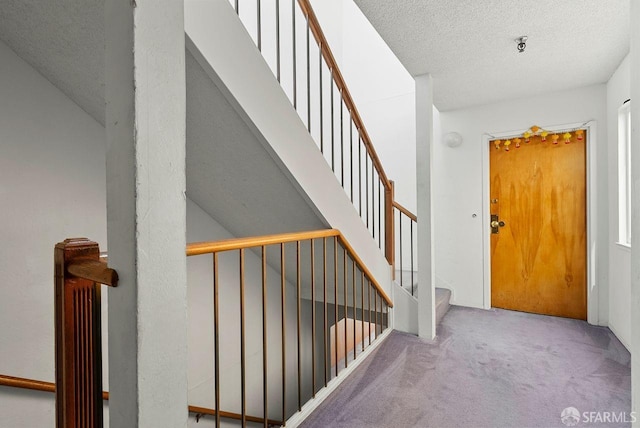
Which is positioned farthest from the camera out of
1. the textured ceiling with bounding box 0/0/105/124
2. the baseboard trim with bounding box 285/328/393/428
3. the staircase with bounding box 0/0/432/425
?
the baseboard trim with bounding box 285/328/393/428

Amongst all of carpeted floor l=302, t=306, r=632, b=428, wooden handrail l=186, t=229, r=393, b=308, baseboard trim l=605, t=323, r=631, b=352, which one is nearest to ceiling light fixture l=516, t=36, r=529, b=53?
wooden handrail l=186, t=229, r=393, b=308

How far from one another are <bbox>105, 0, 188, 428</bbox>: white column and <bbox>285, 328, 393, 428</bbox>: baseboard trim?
39.3 inches

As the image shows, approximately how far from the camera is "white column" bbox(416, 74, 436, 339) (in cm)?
256

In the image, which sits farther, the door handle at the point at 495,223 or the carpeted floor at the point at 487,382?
the door handle at the point at 495,223

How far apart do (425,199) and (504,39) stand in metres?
1.19

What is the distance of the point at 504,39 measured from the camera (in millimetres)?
2107

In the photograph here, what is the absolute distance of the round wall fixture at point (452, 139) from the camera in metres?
3.53

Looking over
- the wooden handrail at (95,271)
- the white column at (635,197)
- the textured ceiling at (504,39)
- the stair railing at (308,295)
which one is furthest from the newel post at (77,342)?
the textured ceiling at (504,39)

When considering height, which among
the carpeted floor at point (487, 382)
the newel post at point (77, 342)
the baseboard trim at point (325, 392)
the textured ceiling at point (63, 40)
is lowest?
the carpeted floor at point (487, 382)

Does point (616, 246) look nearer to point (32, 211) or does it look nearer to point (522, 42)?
point (522, 42)

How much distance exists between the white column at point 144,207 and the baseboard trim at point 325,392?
1.00m

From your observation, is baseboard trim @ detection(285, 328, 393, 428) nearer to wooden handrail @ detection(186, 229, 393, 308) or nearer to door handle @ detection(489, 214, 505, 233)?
wooden handrail @ detection(186, 229, 393, 308)

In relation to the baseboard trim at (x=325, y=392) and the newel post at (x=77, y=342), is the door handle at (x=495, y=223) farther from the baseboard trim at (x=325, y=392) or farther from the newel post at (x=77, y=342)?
the newel post at (x=77, y=342)

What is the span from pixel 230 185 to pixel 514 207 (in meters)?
2.94
